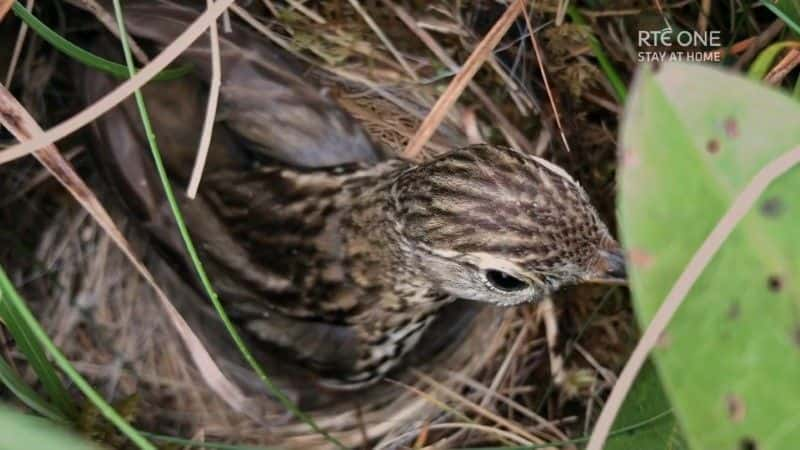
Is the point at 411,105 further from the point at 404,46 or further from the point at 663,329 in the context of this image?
the point at 663,329

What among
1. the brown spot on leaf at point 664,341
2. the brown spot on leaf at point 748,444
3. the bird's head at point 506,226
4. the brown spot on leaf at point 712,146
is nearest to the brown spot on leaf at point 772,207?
the brown spot on leaf at point 712,146

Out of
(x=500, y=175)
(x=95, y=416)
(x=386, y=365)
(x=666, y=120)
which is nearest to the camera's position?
(x=666, y=120)

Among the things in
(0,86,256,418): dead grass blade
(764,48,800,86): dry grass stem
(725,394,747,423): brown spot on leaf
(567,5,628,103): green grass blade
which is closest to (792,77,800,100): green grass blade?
(764,48,800,86): dry grass stem

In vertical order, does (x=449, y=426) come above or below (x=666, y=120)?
below

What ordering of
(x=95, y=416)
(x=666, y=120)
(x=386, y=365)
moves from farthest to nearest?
(x=386, y=365), (x=95, y=416), (x=666, y=120)

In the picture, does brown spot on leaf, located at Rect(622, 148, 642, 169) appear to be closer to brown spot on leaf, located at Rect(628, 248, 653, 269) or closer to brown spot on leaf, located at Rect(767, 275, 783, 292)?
brown spot on leaf, located at Rect(628, 248, 653, 269)

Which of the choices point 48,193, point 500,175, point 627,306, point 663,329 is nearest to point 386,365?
point 627,306
